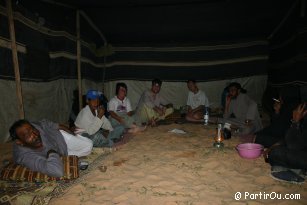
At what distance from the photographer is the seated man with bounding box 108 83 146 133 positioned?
5742 millimetres

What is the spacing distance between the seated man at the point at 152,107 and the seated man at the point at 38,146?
317 cm

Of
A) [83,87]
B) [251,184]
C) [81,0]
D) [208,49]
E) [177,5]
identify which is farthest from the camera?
[208,49]

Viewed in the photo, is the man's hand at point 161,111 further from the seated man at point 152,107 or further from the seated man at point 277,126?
the seated man at point 277,126

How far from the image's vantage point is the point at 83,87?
7.71m

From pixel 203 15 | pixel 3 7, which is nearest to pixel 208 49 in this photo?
pixel 203 15

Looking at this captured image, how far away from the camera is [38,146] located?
324 centimetres

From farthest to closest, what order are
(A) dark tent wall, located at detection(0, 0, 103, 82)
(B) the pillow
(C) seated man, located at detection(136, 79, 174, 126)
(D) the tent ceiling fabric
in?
(C) seated man, located at detection(136, 79, 174, 126)
(D) the tent ceiling fabric
(A) dark tent wall, located at detection(0, 0, 103, 82)
(B) the pillow

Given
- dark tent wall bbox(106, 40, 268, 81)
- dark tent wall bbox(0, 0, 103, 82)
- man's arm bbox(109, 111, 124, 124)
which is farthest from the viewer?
dark tent wall bbox(106, 40, 268, 81)

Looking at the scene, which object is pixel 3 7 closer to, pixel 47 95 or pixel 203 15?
pixel 47 95

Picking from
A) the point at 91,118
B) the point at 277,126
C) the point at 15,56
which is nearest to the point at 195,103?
the point at 277,126

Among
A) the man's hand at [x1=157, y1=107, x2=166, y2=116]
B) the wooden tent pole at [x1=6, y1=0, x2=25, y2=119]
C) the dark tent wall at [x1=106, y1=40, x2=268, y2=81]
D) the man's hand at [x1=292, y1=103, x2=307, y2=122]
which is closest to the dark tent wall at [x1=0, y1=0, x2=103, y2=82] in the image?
the wooden tent pole at [x1=6, y1=0, x2=25, y2=119]

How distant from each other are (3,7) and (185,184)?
14.2ft

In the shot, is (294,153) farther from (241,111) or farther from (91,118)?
(91,118)

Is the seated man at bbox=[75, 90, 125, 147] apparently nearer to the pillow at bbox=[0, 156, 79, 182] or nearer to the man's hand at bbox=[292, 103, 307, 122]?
the pillow at bbox=[0, 156, 79, 182]
